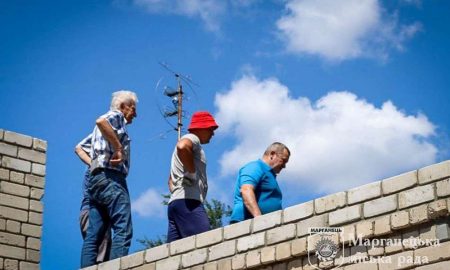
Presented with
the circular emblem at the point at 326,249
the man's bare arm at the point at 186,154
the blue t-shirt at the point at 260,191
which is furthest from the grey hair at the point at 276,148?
the circular emblem at the point at 326,249

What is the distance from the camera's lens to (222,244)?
8.34 m

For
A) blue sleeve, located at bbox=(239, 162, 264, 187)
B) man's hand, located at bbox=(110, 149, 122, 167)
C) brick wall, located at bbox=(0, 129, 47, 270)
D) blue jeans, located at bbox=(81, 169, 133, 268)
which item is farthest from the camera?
brick wall, located at bbox=(0, 129, 47, 270)

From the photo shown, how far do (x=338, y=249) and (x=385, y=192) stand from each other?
1.85ft

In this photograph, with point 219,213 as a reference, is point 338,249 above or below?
below

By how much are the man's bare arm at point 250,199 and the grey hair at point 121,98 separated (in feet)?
5.76

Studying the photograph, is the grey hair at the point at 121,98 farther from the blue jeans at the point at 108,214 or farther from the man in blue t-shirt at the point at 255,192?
the man in blue t-shirt at the point at 255,192

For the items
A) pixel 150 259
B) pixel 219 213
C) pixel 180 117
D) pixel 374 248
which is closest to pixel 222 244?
pixel 150 259

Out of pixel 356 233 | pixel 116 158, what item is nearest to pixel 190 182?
pixel 116 158

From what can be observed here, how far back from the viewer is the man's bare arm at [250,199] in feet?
27.3

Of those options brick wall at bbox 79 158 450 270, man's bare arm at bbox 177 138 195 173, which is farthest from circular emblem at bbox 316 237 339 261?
man's bare arm at bbox 177 138 195 173

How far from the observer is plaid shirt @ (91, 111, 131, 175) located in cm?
929

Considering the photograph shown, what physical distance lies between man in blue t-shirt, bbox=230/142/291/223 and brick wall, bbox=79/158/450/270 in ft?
0.83

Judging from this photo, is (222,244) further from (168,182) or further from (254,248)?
(168,182)

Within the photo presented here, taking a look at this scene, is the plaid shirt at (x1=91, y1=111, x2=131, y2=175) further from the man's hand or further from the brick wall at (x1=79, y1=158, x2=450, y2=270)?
the brick wall at (x1=79, y1=158, x2=450, y2=270)
